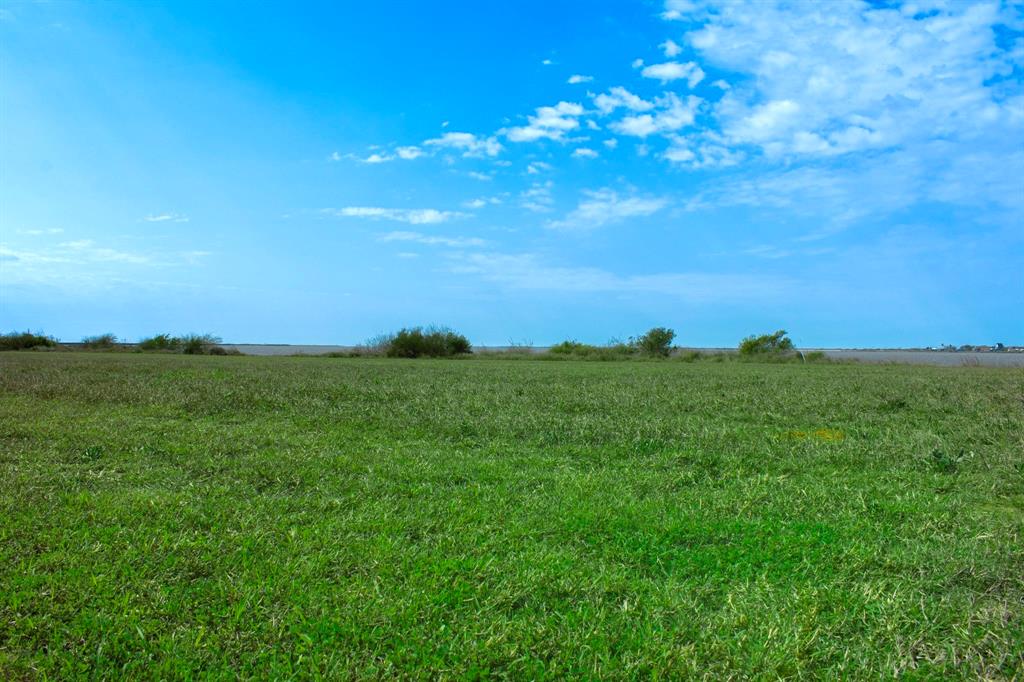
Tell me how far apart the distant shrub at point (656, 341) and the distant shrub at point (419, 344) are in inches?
315

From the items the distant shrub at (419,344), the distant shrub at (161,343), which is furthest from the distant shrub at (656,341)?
the distant shrub at (161,343)

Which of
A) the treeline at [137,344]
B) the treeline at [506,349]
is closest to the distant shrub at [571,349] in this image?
the treeline at [506,349]

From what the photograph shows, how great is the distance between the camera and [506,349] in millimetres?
28688

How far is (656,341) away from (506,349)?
6506 millimetres

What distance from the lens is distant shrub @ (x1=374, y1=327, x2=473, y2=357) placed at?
2753 cm

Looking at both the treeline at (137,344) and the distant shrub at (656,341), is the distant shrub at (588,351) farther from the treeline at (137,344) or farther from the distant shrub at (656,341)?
the treeline at (137,344)

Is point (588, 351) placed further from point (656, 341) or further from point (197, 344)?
point (197, 344)

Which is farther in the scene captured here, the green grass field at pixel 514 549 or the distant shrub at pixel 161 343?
the distant shrub at pixel 161 343

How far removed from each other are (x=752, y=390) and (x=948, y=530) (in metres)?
5.49

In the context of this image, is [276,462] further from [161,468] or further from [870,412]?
[870,412]

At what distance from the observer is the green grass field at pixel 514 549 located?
223 cm

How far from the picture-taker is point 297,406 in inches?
287

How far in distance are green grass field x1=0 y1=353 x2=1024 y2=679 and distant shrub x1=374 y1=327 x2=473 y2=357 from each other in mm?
21312

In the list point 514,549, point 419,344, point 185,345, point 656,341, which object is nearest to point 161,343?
point 185,345
